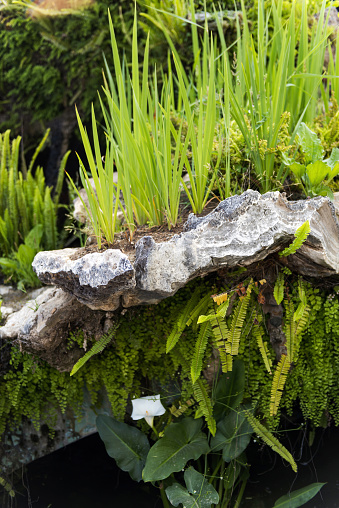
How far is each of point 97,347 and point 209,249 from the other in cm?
76

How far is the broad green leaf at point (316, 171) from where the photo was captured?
73.0 inches

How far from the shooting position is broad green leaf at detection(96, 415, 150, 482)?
2152 mm

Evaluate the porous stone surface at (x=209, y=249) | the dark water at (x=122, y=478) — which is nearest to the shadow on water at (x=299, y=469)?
the dark water at (x=122, y=478)

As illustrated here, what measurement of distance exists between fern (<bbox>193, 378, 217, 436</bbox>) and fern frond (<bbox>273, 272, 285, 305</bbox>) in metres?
0.58

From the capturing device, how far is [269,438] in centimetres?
198

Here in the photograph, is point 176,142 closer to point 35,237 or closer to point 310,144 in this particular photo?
point 310,144

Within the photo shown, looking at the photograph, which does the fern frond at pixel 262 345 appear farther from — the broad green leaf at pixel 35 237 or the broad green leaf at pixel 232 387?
the broad green leaf at pixel 35 237

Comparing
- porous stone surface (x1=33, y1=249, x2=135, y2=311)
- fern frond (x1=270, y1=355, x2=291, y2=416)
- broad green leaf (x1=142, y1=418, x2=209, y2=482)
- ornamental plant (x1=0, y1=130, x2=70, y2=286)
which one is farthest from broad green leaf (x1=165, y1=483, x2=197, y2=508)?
ornamental plant (x1=0, y1=130, x2=70, y2=286)

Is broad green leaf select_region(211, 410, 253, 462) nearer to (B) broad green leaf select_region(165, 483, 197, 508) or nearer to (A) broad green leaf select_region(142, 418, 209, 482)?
(A) broad green leaf select_region(142, 418, 209, 482)

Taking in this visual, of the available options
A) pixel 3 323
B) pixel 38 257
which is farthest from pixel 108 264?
pixel 3 323

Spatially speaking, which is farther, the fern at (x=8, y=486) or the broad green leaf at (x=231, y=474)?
the fern at (x=8, y=486)

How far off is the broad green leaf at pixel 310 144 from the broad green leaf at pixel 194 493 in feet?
5.22

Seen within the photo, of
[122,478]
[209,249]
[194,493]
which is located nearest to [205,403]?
[194,493]

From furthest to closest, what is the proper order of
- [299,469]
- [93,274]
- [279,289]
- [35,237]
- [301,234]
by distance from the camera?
[35,237]
[299,469]
[279,289]
[93,274]
[301,234]
